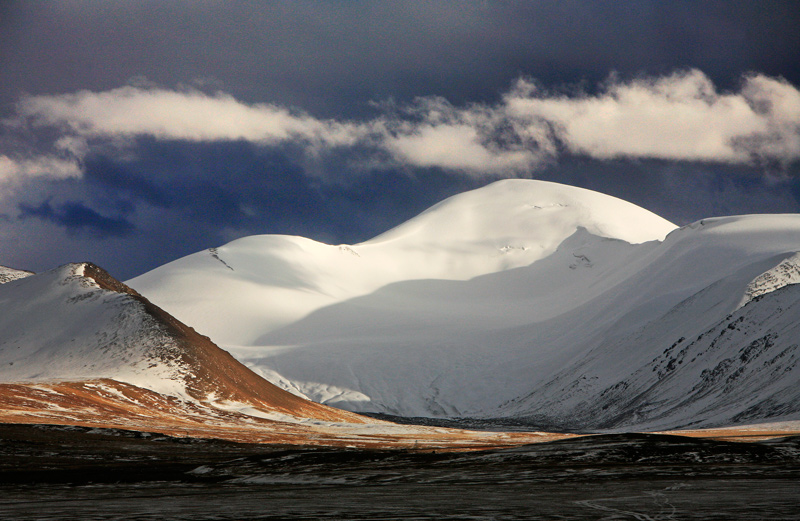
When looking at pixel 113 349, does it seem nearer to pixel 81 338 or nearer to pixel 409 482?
pixel 81 338

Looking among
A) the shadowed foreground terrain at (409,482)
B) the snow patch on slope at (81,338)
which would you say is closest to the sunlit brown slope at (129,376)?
the snow patch on slope at (81,338)

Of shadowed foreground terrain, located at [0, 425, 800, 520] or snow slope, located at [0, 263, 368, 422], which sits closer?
shadowed foreground terrain, located at [0, 425, 800, 520]

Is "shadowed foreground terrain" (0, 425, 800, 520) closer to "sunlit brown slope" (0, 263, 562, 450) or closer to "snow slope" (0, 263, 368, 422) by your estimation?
"sunlit brown slope" (0, 263, 562, 450)

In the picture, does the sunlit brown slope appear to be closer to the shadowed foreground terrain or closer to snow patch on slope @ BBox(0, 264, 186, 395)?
snow patch on slope @ BBox(0, 264, 186, 395)

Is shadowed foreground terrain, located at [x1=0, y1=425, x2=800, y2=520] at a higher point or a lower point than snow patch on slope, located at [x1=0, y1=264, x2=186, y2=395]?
lower

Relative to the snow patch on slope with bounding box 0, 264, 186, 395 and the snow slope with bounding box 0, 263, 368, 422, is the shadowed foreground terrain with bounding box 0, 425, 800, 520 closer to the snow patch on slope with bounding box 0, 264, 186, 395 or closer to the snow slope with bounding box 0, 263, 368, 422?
the snow slope with bounding box 0, 263, 368, 422

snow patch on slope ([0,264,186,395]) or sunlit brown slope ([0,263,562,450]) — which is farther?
snow patch on slope ([0,264,186,395])

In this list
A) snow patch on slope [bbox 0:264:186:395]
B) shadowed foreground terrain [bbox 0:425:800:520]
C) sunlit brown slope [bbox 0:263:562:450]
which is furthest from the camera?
snow patch on slope [bbox 0:264:186:395]

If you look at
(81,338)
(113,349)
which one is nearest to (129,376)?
(113,349)

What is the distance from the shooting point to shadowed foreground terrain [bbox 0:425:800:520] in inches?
957

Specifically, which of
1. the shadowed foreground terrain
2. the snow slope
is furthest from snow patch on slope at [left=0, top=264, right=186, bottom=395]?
the shadowed foreground terrain

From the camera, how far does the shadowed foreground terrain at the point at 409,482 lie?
24.3m

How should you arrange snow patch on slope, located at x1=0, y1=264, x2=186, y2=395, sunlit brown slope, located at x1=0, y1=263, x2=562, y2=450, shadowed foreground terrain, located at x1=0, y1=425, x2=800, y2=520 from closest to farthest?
shadowed foreground terrain, located at x1=0, y1=425, x2=800, y2=520, sunlit brown slope, located at x1=0, y1=263, x2=562, y2=450, snow patch on slope, located at x1=0, y1=264, x2=186, y2=395

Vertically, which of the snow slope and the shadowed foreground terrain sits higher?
the snow slope
